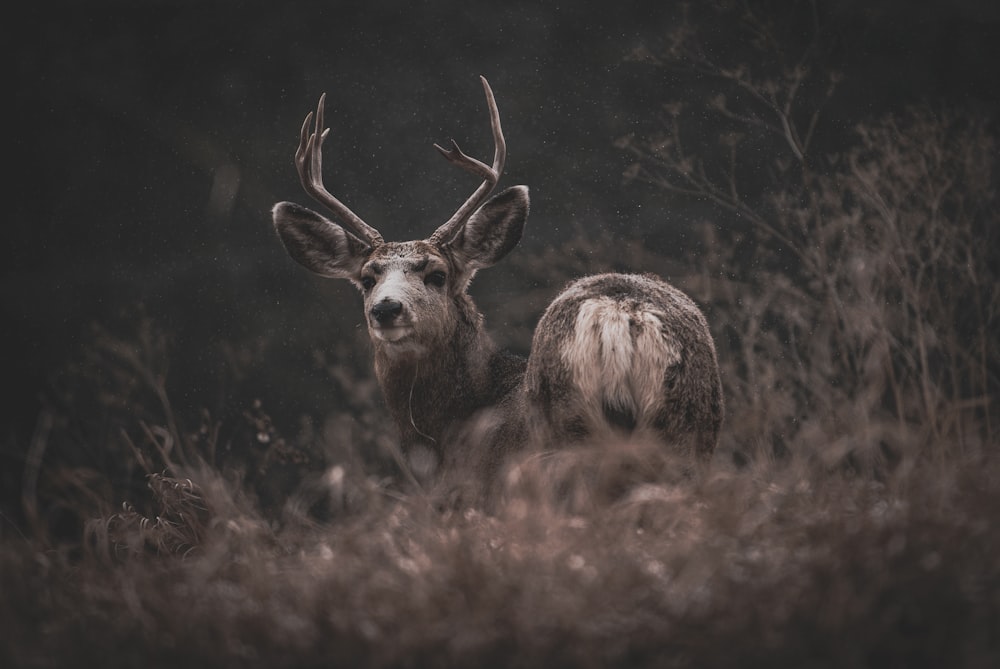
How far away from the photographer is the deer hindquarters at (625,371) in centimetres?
414

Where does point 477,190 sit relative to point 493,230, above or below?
above

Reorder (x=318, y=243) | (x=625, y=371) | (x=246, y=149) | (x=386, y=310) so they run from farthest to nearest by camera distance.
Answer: (x=246, y=149), (x=318, y=243), (x=386, y=310), (x=625, y=371)

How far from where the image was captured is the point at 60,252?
36.1ft

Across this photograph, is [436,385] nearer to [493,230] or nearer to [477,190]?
[493,230]

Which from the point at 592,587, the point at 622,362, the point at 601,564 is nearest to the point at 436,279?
the point at 622,362

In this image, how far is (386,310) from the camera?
495 centimetres

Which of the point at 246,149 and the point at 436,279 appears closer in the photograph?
the point at 436,279

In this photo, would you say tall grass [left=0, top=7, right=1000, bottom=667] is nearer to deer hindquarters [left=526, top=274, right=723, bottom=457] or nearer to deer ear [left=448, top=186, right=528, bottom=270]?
deer hindquarters [left=526, top=274, right=723, bottom=457]

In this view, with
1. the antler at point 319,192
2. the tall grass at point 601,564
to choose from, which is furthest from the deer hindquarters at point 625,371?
the antler at point 319,192

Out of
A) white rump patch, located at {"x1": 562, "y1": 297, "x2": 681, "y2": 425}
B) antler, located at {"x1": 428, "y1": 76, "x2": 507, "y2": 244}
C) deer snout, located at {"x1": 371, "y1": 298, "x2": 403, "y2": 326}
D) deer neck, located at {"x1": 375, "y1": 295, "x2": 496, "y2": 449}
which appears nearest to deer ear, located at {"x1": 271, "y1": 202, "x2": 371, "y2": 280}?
antler, located at {"x1": 428, "y1": 76, "x2": 507, "y2": 244}

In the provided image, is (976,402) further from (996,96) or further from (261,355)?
(261,355)

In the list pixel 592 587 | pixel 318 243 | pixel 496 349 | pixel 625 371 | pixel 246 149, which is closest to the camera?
pixel 592 587

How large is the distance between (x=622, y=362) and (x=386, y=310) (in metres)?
1.28

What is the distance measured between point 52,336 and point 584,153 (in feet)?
17.5
